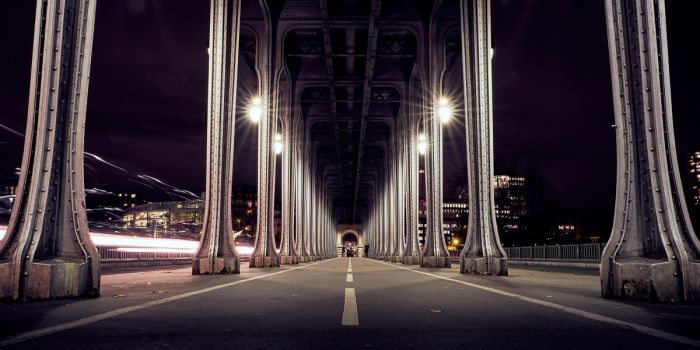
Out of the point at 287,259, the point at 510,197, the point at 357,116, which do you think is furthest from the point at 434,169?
the point at 510,197

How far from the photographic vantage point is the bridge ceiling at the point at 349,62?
91.9ft

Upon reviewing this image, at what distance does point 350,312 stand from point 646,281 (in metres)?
3.63

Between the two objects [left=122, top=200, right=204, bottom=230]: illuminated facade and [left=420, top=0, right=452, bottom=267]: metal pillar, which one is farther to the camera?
[left=122, top=200, right=204, bottom=230]: illuminated facade

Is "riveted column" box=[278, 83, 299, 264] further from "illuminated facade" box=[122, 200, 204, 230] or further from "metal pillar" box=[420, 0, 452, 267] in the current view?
"illuminated facade" box=[122, 200, 204, 230]

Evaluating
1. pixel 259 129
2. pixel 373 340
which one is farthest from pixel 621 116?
pixel 259 129

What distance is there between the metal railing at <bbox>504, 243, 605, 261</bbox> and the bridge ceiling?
1340cm

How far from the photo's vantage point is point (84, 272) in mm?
7098

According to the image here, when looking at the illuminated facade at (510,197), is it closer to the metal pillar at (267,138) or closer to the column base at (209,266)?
the metal pillar at (267,138)

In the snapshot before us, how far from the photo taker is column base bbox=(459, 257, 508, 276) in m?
14.1

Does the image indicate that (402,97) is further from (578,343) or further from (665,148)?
(578,343)

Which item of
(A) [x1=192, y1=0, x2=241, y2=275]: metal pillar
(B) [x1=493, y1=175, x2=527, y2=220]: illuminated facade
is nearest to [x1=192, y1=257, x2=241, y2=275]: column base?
(A) [x1=192, y1=0, x2=241, y2=275]: metal pillar

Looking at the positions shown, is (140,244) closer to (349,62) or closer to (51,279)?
(349,62)

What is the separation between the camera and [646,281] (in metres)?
6.49

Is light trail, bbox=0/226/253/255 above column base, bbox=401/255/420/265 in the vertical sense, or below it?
above
